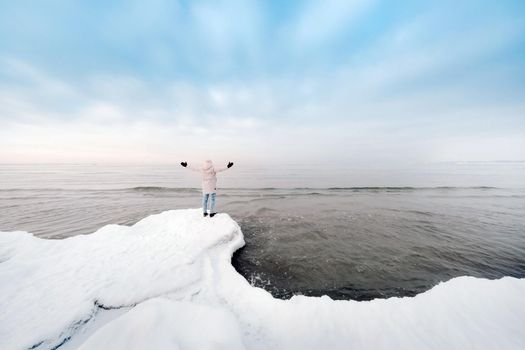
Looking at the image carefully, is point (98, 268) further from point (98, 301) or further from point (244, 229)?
point (244, 229)

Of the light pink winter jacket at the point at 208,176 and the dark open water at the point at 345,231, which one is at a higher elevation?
the light pink winter jacket at the point at 208,176

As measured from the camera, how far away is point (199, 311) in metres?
3.92

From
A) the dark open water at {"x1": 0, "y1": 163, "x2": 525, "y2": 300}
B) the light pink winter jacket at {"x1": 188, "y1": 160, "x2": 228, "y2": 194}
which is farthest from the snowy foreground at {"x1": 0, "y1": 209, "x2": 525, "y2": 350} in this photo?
the light pink winter jacket at {"x1": 188, "y1": 160, "x2": 228, "y2": 194}

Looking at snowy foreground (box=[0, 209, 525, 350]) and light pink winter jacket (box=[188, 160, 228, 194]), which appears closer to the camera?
snowy foreground (box=[0, 209, 525, 350])

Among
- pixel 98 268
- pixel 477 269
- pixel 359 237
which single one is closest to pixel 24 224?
pixel 98 268

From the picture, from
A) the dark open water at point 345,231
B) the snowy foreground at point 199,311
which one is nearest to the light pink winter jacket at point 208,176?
the dark open water at point 345,231

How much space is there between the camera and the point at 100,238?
735 centimetres

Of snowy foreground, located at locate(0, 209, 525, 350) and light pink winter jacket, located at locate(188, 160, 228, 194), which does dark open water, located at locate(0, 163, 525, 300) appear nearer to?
snowy foreground, located at locate(0, 209, 525, 350)

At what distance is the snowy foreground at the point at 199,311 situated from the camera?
337cm

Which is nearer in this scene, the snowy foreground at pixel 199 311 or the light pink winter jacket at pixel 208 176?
the snowy foreground at pixel 199 311

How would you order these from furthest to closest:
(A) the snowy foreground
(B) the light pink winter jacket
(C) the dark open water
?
(B) the light pink winter jacket → (C) the dark open water → (A) the snowy foreground

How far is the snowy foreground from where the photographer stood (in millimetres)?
3365

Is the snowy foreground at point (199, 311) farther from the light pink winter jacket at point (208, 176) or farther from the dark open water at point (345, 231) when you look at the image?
the light pink winter jacket at point (208, 176)

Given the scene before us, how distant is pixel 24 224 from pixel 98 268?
35.7 ft
